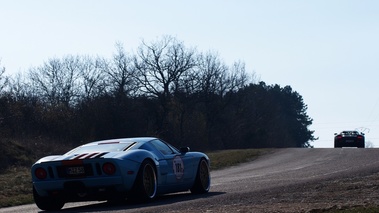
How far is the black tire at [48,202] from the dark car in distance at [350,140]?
42741mm

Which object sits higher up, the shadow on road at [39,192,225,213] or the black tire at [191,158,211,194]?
the black tire at [191,158,211,194]

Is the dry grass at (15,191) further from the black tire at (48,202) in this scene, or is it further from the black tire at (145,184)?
the black tire at (145,184)

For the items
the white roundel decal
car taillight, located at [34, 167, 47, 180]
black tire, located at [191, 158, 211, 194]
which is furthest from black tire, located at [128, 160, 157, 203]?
black tire, located at [191, 158, 211, 194]

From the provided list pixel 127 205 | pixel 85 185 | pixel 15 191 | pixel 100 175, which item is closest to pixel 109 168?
pixel 100 175

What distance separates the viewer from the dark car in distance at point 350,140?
179 ft

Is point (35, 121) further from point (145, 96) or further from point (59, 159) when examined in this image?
point (59, 159)

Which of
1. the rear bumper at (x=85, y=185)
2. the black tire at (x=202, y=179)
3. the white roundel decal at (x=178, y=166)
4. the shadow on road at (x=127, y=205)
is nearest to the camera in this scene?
the shadow on road at (x=127, y=205)

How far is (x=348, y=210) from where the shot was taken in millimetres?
10820

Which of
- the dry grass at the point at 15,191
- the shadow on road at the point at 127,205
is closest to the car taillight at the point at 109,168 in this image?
the shadow on road at the point at 127,205

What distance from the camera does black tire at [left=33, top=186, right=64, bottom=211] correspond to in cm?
1374

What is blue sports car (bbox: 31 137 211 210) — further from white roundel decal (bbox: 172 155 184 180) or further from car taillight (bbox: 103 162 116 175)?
white roundel decal (bbox: 172 155 184 180)

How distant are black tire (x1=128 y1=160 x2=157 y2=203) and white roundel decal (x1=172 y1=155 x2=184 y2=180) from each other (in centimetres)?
97

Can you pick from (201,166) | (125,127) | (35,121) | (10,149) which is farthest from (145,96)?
(201,166)

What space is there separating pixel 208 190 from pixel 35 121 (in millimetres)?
32548
